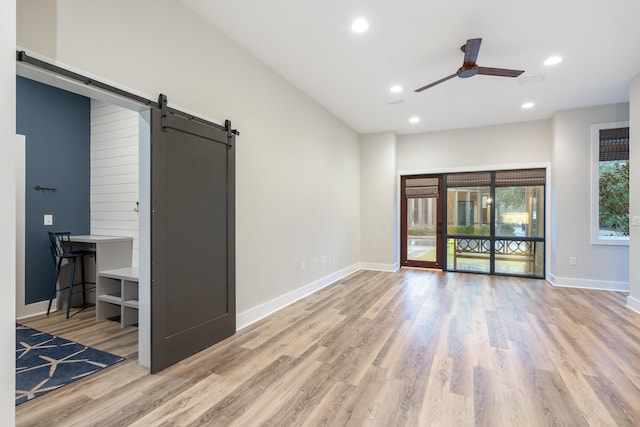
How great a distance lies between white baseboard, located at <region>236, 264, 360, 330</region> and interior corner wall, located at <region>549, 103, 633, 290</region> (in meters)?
4.04

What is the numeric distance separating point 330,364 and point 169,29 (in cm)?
313

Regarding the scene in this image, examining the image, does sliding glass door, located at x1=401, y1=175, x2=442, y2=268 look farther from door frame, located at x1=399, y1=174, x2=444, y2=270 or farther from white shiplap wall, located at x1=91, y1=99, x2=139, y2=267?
white shiplap wall, located at x1=91, y1=99, x2=139, y2=267

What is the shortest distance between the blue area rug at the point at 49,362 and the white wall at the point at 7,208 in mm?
937

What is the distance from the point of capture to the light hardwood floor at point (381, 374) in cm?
193

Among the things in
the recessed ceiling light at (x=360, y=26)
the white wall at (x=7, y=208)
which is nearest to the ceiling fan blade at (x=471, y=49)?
the recessed ceiling light at (x=360, y=26)

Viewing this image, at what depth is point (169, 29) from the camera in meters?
2.63

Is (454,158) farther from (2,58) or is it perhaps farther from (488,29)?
(2,58)

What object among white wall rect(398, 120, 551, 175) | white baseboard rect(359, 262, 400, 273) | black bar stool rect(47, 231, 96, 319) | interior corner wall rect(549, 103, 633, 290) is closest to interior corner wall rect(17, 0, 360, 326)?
white baseboard rect(359, 262, 400, 273)

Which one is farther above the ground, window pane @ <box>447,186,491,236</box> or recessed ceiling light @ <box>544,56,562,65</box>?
recessed ceiling light @ <box>544,56,562,65</box>

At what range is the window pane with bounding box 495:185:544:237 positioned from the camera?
6.10 meters

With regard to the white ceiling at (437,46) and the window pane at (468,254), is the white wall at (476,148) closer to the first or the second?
the white ceiling at (437,46)

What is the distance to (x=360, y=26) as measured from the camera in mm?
3082

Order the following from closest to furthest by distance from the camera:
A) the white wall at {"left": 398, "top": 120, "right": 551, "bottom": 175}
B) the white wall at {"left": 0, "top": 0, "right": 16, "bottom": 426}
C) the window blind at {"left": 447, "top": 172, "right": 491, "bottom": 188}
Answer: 1. the white wall at {"left": 0, "top": 0, "right": 16, "bottom": 426}
2. the white wall at {"left": 398, "top": 120, "right": 551, "bottom": 175}
3. the window blind at {"left": 447, "top": 172, "right": 491, "bottom": 188}

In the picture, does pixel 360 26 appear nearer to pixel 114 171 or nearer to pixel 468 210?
pixel 114 171
